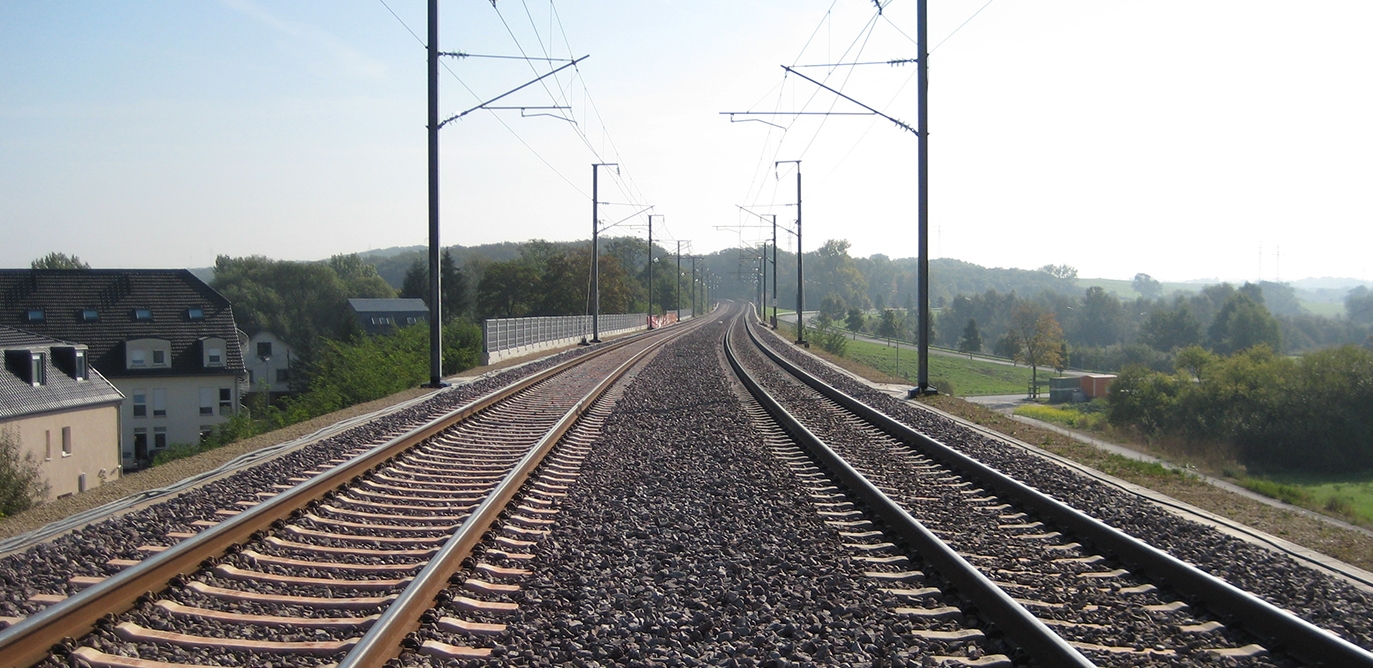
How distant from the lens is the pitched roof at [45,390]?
100 ft

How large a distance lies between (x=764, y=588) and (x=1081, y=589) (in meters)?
1.93

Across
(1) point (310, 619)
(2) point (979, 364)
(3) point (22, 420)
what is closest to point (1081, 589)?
(1) point (310, 619)

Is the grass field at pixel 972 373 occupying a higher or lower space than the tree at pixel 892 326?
lower

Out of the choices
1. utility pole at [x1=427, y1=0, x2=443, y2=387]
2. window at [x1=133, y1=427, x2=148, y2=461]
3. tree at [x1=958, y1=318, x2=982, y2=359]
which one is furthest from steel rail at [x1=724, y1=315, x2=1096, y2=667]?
tree at [x1=958, y1=318, x2=982, y2=359]

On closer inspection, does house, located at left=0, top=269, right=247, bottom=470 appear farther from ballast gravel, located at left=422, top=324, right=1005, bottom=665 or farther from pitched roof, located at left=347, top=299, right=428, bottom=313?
ballast gravel, located at left=422, top=324, right=1005, bottom=665

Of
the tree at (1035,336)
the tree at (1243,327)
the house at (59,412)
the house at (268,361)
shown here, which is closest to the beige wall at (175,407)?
the house at (59,412)

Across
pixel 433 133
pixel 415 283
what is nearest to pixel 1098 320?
pixel 415 283

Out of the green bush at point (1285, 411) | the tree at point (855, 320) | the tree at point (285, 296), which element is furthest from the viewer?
the tree at point (855, 320)

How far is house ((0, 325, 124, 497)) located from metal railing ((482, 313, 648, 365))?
15.1 meters

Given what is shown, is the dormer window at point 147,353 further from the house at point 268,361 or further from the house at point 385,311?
the house at point 385,311

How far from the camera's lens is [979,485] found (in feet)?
27.9

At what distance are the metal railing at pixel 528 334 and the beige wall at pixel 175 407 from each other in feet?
69.5

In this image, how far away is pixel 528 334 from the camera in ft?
118

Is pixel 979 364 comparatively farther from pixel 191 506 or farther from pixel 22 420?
pixel 191 506
